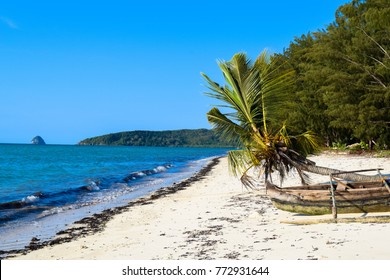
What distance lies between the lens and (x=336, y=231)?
814cm

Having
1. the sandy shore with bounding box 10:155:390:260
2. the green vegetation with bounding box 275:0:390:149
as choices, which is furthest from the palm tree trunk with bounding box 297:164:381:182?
the green vegetation with bounding box 275:0:390:149

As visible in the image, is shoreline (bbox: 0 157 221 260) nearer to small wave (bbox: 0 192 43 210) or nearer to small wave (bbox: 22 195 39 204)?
small wave (bbox: 0 192 43 210)

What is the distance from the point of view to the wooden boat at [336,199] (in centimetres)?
944

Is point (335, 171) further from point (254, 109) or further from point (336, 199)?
point (254, 109)

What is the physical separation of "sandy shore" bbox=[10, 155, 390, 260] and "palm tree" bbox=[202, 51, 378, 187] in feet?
6.06

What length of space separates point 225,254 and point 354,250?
7.67ft

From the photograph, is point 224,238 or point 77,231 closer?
point 224,238

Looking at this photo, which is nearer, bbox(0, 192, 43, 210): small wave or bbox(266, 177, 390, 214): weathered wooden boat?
bbox(266, 177, 390, 214): weathered wooden boat

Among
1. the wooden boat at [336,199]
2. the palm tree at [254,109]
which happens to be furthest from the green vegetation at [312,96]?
the wooden boat at [336,199]

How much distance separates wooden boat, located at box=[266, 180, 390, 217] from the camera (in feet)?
31.0

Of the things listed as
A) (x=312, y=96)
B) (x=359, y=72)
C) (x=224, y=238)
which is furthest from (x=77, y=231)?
→ (x=312, y=96)

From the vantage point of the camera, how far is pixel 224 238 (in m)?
9.03

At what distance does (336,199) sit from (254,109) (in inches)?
182

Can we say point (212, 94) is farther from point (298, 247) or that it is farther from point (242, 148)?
point (298, 247)
